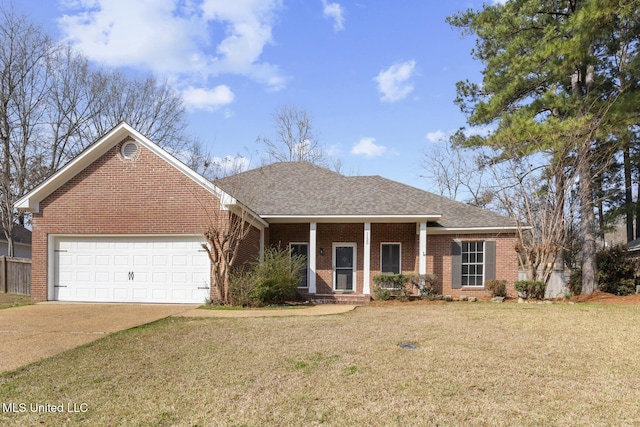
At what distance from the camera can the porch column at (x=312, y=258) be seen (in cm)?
1497

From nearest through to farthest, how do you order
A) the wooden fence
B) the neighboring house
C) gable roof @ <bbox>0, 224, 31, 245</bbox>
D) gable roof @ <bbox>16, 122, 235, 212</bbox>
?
gable roof @ <bbox>16, 122, 235, 212</bbox>, the wooden fence, the neighboring house, gable roof @ <bbox>0, 224, 31, 245</bbox>

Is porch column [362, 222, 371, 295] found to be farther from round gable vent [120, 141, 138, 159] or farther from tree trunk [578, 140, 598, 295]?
tree trunk [578, 140, 598, 295]

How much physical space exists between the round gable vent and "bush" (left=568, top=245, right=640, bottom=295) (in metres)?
17.7

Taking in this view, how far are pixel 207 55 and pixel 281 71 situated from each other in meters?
3.35

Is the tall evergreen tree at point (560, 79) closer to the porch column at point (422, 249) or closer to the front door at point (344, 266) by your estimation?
the porch column at point (422, 249)

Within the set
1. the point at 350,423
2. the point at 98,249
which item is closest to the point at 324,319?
the point at 350,423

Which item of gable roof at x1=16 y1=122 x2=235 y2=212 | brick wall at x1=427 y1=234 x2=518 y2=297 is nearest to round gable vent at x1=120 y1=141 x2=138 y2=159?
gable roof at x1=16 y1=122 x2=235 y2=212

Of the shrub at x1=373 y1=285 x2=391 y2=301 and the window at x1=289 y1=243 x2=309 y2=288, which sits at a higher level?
the window at x1=289 y1=243 x2=309 y2=288

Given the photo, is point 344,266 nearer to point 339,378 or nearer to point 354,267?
point 354,267

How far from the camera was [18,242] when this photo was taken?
28062 millimetres

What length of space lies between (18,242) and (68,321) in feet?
77.1

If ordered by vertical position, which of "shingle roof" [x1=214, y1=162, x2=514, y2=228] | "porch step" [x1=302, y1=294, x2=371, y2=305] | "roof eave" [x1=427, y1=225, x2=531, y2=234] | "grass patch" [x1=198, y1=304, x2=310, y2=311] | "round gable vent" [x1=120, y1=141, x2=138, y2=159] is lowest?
"porch step" [x1=302, y1=294, x2=371, y2=305]

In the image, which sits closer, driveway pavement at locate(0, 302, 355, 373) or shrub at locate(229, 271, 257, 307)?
driveway pavement at locate(0, 302, 355, 373)

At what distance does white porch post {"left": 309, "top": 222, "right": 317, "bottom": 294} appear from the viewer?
1497cm
